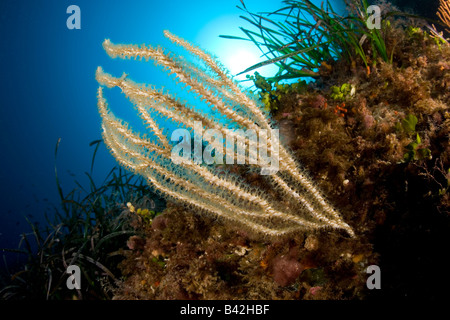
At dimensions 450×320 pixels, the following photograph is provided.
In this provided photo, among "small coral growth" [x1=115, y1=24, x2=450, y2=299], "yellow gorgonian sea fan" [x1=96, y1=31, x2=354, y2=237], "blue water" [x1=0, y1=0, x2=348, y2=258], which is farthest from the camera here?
"blue water" [x1=0, y1=0, x2=348, y2=258]

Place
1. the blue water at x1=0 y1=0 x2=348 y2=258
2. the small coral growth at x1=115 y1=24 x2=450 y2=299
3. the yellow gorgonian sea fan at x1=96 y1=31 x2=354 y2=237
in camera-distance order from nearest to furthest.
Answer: the yellow gorgonian sea fan at x1=96 y1=31 x2=354 y2=237 < the small coral growth at x1=115 y1=24 x2=450 y2=299 < the blue water at x1=0 y1=0 x2=348 y2=258

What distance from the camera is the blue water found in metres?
52.8

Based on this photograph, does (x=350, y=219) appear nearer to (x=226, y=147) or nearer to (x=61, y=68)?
(x=226, y=147)

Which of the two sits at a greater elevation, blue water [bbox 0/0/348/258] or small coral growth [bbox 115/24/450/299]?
blue water [bbox 0/0/348/258]

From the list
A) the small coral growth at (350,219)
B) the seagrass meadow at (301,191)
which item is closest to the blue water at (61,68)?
the small coral growth at (350,219)

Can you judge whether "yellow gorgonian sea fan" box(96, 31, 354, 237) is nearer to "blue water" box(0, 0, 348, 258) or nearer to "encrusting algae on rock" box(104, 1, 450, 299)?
"encrusting algae on rock" box(104, 1, 450, 299)

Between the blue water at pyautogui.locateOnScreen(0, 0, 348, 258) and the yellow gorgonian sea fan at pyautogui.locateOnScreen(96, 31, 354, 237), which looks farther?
the blue water at pyautogui.locateOnScreen(0, 0, 348, 258)

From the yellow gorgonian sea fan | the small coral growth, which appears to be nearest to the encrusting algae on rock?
the small coral growth

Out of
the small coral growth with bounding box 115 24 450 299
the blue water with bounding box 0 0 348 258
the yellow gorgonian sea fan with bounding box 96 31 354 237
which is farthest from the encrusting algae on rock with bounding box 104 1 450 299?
the blue water with bounding box 0 0 348 258

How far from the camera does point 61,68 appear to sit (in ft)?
212

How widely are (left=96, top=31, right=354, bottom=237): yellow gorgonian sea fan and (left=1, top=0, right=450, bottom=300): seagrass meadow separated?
0.5 inches

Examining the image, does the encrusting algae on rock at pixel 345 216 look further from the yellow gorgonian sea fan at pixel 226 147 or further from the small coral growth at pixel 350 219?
the yellow gorgonian sea fan at pixel 226 147
